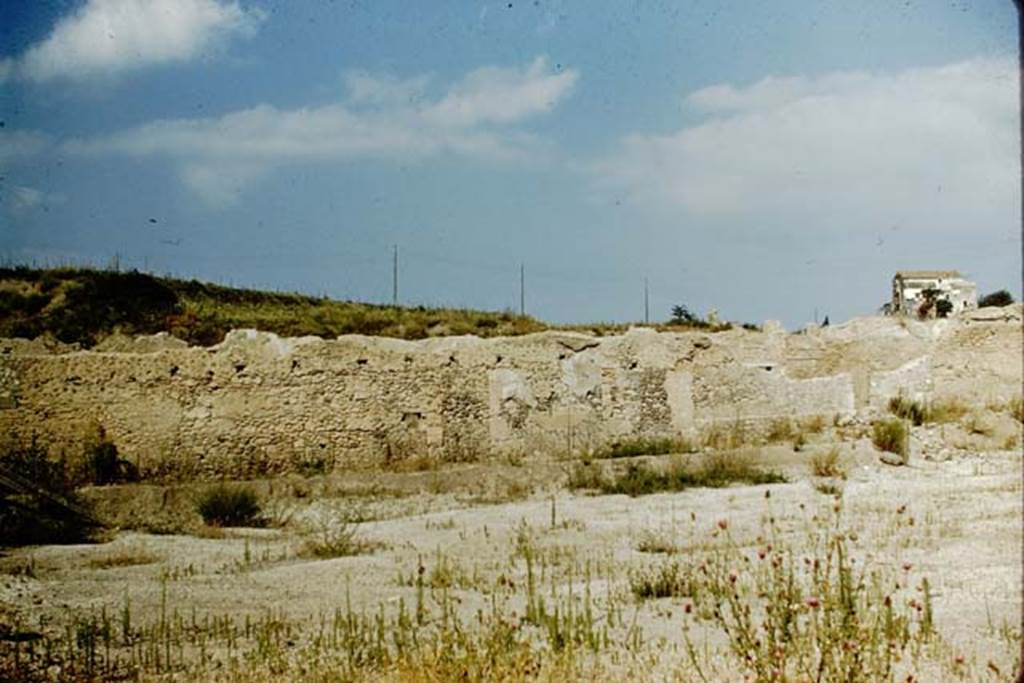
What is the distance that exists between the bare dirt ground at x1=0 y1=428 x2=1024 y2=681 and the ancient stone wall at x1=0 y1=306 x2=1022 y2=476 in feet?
5.49

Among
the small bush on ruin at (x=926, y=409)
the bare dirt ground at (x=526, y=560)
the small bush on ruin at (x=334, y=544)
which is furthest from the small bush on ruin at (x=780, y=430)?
the small bush on ruin at (x=334, y=544)

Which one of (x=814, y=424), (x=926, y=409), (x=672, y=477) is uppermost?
(x=926, y=409)

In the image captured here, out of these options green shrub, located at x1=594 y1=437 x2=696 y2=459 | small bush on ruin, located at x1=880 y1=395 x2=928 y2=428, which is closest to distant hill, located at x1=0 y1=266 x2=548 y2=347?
green shrub, located at x1=594 y1=437 x2=696 y2=459

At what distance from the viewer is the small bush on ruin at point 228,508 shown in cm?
1119

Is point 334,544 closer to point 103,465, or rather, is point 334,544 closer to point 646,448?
point 103,465

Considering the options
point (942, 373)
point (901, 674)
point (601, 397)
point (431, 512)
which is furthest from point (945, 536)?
point (942, 373)

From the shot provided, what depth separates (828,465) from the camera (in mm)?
13406

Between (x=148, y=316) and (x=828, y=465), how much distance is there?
46.8 feet

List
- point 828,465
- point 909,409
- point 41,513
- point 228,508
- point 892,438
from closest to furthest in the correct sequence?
point 41,513 → point 228,508 → point 828,465 → point 892,438 → point 909,409

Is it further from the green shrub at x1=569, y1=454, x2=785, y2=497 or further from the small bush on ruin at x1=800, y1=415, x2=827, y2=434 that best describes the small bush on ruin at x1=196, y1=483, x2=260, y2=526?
the small bush on ruin at x1=800, y1=415, x2=827, y2=434

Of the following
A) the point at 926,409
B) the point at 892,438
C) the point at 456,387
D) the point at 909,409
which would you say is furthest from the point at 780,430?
the point at 456,387

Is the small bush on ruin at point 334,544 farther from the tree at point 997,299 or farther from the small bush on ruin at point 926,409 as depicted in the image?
the tree at point 997,299

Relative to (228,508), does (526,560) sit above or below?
below

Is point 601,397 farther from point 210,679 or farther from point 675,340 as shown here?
point 210,679
